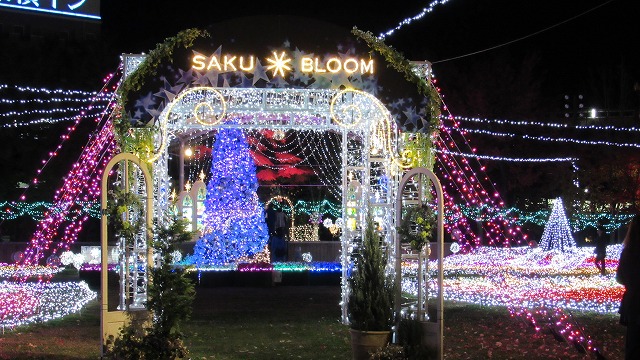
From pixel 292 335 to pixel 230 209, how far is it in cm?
1070

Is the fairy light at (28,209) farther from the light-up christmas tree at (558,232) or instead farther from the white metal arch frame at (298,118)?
the white metal arch frame at (298,118)

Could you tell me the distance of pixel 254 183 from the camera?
24906 mm

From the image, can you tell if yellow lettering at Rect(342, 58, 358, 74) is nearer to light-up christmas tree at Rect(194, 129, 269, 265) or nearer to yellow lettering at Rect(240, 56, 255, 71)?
yellow lettering at Rect(240, 56, 255, 71)

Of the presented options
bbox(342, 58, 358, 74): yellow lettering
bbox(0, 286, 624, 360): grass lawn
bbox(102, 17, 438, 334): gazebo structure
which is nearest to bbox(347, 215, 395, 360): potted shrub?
bbox(0, 286, 624, 360): grass lawn

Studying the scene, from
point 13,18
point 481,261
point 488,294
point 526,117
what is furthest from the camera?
point 13,18

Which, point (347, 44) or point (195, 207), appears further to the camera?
point (195, 207)

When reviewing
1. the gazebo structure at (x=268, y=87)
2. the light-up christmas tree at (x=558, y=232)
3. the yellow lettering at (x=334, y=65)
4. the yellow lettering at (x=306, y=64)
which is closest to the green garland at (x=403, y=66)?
the gazebo structure at (x=268, y=87)

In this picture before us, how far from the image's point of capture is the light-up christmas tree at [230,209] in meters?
24.3

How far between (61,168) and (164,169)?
68.8ft

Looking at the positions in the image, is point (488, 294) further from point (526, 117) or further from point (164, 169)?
point (526, 117)

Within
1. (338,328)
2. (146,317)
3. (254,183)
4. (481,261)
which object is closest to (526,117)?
(481,261)

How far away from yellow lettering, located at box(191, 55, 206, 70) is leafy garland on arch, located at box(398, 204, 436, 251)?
3.93 m

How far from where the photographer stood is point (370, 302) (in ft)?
34.5

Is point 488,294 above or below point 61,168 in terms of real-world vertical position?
below
